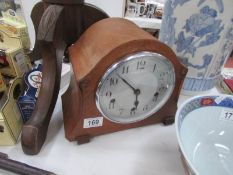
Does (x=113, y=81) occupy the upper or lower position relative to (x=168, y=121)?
upper

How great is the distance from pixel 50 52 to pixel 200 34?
0.27m

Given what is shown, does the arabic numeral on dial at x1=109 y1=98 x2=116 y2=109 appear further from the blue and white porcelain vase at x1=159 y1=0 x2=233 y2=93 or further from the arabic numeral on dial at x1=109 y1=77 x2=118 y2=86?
the blue and white porcelain vase at x1=159 y1=0 x2=233 y2=93

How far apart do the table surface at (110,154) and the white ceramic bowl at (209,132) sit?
0.12 ft

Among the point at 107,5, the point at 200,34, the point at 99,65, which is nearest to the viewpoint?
the point at 99,65

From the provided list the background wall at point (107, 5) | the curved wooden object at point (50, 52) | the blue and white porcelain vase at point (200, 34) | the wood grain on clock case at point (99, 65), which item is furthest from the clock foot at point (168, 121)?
the background wall at point (107, 5)

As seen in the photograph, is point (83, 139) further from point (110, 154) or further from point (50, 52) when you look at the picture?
point (50, 52)

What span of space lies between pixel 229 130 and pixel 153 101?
144 mm

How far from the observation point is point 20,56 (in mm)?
406

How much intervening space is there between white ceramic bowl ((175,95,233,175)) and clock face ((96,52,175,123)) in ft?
0.19

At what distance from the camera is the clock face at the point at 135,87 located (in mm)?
324

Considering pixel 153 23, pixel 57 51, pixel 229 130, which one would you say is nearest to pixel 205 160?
pixel 229 130

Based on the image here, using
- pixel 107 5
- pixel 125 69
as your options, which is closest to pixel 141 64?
pixel 125 69

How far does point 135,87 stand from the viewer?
35 cm

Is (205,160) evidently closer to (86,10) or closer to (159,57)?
(159,57)
